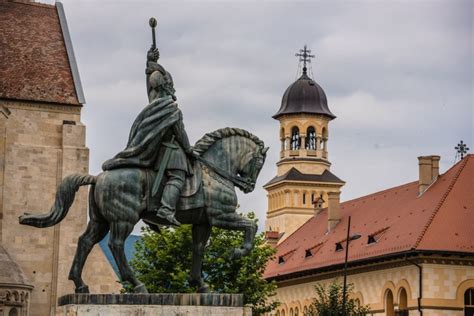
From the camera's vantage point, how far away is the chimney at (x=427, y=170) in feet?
228

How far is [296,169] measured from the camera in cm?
12206

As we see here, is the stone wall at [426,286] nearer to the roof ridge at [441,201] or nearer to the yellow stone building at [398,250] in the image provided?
the yellow stone building at [398,250]

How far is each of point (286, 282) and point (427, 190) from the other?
572 inches

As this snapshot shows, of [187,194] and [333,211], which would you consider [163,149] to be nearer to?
[187,194]

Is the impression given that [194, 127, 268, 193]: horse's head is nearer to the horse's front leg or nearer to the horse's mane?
the horse's mane

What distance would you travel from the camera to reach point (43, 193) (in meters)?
57.3

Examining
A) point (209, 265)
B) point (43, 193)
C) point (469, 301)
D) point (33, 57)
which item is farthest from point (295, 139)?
point (209, 265)

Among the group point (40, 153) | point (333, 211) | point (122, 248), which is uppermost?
point (333, 211)

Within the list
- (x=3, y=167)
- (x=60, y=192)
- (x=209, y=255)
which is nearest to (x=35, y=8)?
(x=3, y=167)

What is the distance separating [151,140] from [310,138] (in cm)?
10744

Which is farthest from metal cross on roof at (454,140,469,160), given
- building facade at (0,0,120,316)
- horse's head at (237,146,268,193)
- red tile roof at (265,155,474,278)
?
horse's head at (237,146,268,193)

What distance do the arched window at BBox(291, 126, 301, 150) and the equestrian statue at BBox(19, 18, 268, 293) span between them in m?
106

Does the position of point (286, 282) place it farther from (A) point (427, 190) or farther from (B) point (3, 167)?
(B) point (3, 167)

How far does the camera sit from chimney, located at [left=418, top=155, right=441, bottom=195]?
6944 centimetres
